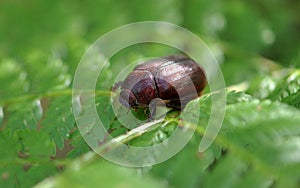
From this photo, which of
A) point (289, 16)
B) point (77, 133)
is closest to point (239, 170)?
point (77, 133)

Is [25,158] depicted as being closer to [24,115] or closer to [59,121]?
[59,121]

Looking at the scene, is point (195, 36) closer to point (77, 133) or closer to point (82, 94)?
point (82, 94)

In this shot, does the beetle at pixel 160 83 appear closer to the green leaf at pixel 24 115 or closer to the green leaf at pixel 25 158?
the green leaf at pixel 24 115

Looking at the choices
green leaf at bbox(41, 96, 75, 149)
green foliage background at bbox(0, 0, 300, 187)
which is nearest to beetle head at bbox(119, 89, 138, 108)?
green foliage background at bbox(0, 0, 300, 187)

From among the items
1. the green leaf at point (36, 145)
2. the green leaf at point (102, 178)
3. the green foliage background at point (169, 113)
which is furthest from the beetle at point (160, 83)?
the green leaf at point (102, 178)

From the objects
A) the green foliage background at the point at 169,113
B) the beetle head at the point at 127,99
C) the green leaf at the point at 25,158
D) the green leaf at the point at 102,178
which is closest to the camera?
the green leaf at the point at 102,178

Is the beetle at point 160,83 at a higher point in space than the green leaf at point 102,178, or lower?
lower

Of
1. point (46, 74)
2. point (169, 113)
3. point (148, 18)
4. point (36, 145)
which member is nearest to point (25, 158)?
point (36, 145)
